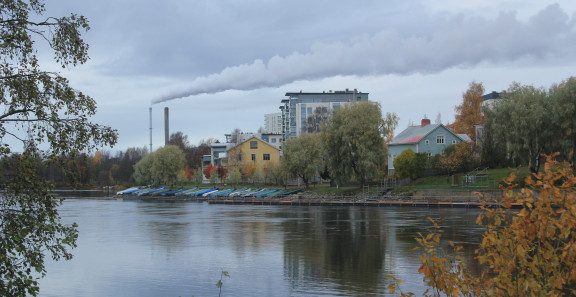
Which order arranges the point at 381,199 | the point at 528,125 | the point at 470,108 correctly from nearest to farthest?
the point at 528,125
the point at 381,199
the point at 470,108

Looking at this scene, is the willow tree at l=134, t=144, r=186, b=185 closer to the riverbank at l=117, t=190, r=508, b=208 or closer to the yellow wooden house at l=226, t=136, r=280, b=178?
the yellow wooden house at l=226, t=136, r=280, b=178

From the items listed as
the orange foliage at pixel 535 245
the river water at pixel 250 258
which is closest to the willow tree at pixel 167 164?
the river water at pixel 250 258

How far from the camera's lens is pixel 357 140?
66312 millimetres

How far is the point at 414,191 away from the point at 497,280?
58929 mm

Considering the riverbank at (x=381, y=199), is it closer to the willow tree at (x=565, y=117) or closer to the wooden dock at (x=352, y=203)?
→ the wooden dock at (x=352, y=203)

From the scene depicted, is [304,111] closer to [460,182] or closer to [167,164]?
[167,164]

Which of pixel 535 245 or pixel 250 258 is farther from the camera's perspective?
pixel 250 258

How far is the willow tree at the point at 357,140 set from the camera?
66188 mm

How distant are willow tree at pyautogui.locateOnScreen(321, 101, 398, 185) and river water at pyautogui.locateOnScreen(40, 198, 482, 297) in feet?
65.1

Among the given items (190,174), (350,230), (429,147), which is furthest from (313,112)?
(350,230)

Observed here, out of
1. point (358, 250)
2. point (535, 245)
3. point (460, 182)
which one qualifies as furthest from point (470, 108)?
point (535, 245)

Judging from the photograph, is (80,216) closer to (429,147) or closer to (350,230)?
(350,230)

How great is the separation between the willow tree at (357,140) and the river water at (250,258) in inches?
781

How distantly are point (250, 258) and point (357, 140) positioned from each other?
4001 cm
